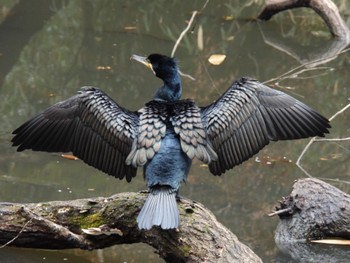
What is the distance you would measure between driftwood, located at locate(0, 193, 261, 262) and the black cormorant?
197 mm

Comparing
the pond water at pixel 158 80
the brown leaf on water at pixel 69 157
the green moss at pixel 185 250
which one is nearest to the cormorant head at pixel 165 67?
the green moss at pixel 185 250

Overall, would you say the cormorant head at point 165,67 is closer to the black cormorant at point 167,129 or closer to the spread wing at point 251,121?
the black cormorant at point 167,129

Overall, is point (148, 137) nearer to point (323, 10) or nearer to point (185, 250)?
point (185, 250)

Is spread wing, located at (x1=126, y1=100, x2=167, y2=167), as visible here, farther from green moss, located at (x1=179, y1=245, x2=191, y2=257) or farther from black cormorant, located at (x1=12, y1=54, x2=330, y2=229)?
green moss, located at (x1=179, y1=245, x2=191, y2=257)

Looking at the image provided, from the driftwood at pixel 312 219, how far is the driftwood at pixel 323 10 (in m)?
4.26

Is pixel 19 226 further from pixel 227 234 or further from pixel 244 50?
pixel 244 50

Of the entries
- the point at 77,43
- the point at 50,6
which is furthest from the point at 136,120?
the point at 50,6

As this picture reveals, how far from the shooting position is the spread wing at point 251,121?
4559mm

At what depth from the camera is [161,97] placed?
465 centimetres

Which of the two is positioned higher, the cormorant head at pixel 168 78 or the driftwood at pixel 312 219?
the cormorant head at pixel 168 78

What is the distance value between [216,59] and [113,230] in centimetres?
439

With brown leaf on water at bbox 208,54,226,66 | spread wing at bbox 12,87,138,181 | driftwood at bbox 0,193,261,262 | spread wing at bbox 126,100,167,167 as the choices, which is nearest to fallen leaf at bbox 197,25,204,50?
brown leaf on water at bbox 208,54,226,66

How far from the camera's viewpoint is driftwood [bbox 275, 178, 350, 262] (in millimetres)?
5105

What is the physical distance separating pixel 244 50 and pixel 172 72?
4594 mm
